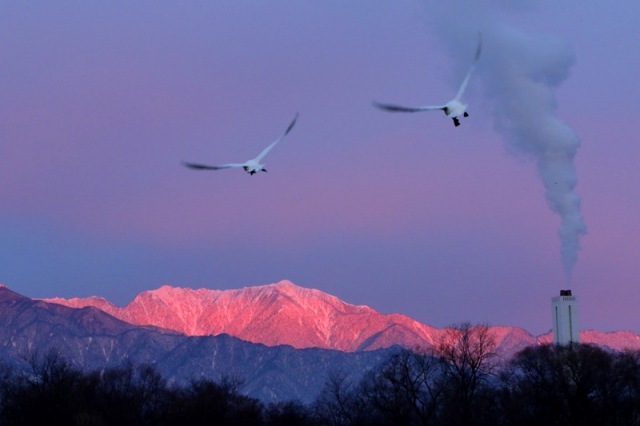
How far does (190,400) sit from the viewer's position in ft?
543

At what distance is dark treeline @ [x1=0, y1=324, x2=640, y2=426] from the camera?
145 meters

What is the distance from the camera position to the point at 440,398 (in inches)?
6467

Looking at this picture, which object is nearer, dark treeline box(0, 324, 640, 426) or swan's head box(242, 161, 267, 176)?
swan's head box(242, 161, 267, 176)

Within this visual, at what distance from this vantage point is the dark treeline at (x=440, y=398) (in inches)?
5709

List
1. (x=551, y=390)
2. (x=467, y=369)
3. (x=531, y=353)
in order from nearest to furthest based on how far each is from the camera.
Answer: (x=551, y=390), (x=467, y=369), (x=531, y=353)

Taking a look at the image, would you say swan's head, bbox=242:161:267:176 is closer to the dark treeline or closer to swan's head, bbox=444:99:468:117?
swan's head, bbox=444:99:468:117

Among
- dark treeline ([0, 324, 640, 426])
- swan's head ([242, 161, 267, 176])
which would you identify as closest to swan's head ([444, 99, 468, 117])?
swan's head ([242, 161, 267, 176])

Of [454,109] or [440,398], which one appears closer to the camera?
[454,109]

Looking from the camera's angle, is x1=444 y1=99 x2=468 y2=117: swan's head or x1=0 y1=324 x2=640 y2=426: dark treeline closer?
x1=444 y1=99 x2=468 y2=117: swan's head

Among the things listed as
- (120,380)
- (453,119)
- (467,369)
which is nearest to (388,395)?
(467,369)

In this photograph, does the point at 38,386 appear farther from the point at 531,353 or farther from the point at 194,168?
the point at 194,168

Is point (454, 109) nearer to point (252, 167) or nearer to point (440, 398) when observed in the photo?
point (252, 167)

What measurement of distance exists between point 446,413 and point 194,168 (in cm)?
9092

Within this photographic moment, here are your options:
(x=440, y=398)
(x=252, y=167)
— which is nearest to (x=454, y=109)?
(x=252, y=167)
